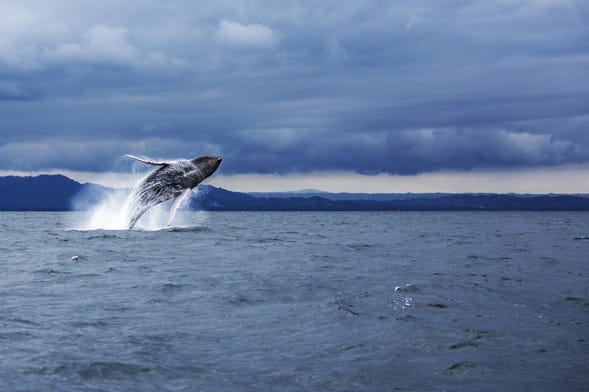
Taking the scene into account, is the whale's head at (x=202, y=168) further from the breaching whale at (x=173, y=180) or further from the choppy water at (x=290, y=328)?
the choppy water at (x=290, y=328)

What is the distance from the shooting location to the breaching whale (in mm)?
32750

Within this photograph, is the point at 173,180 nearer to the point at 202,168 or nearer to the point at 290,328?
the point at 202,168

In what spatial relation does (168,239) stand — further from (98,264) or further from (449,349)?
(449,349)

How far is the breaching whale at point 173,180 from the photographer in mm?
32750

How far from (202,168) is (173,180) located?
1.85 m

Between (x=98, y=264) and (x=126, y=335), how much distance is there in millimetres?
13842

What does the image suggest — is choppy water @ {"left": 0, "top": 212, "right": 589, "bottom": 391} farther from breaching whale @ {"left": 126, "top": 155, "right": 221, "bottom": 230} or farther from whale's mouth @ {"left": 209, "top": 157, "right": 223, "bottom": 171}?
breaching whale @ {"left": 126, "top": 155, "right": 221, "bottom": 230}

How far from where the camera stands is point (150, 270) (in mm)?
23094

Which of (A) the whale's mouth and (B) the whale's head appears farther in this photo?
(B) the whale's head

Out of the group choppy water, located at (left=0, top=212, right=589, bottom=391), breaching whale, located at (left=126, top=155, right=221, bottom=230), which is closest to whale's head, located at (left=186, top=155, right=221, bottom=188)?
breaching whale, located at (left=126, top=155, right=221, bottom=230)

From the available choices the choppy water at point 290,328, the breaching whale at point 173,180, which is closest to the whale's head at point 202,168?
the breaching whale at point 173,180

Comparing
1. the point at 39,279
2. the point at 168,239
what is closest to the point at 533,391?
the point at 39,279

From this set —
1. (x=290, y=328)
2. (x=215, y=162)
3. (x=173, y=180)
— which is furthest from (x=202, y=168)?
(x=290, y=328)

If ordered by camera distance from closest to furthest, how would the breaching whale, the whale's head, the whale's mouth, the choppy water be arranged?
the choppy water, the whale's mouth, the whale's head, the breaching whale
